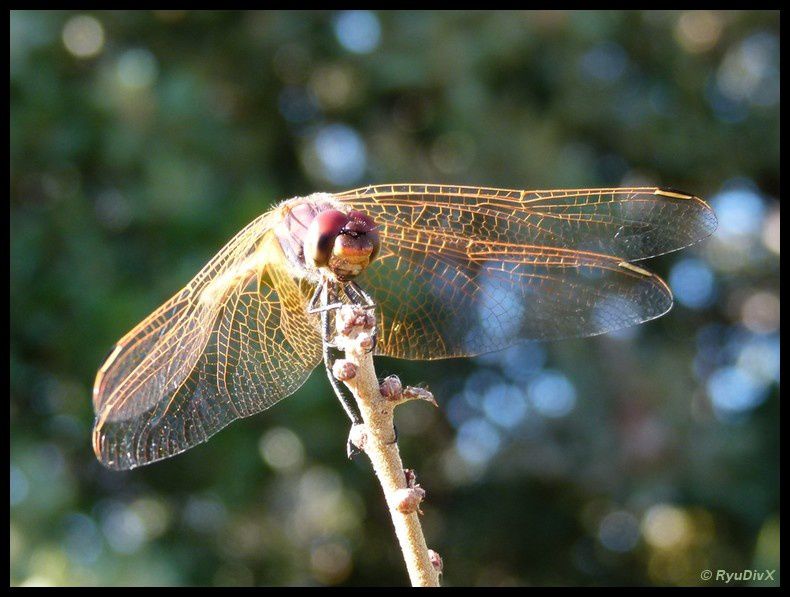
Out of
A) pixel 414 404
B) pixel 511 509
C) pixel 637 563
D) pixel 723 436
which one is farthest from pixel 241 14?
pixel 637 563

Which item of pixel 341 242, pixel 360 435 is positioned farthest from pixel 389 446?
pixel 341 242

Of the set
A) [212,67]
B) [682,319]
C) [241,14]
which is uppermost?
[241,14]

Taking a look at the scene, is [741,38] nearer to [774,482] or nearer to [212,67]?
[774,482]

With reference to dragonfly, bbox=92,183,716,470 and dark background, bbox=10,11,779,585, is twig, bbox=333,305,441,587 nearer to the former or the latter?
dragonfly, bbox=92,183,716,470

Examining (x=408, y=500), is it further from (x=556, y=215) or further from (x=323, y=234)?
(x=556, y=215)

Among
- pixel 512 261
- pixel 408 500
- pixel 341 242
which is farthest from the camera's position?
pixel 512 261

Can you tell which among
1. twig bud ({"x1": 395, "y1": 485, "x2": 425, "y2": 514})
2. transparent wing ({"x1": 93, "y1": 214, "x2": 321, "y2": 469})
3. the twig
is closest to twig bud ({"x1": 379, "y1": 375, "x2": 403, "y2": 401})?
the twig
